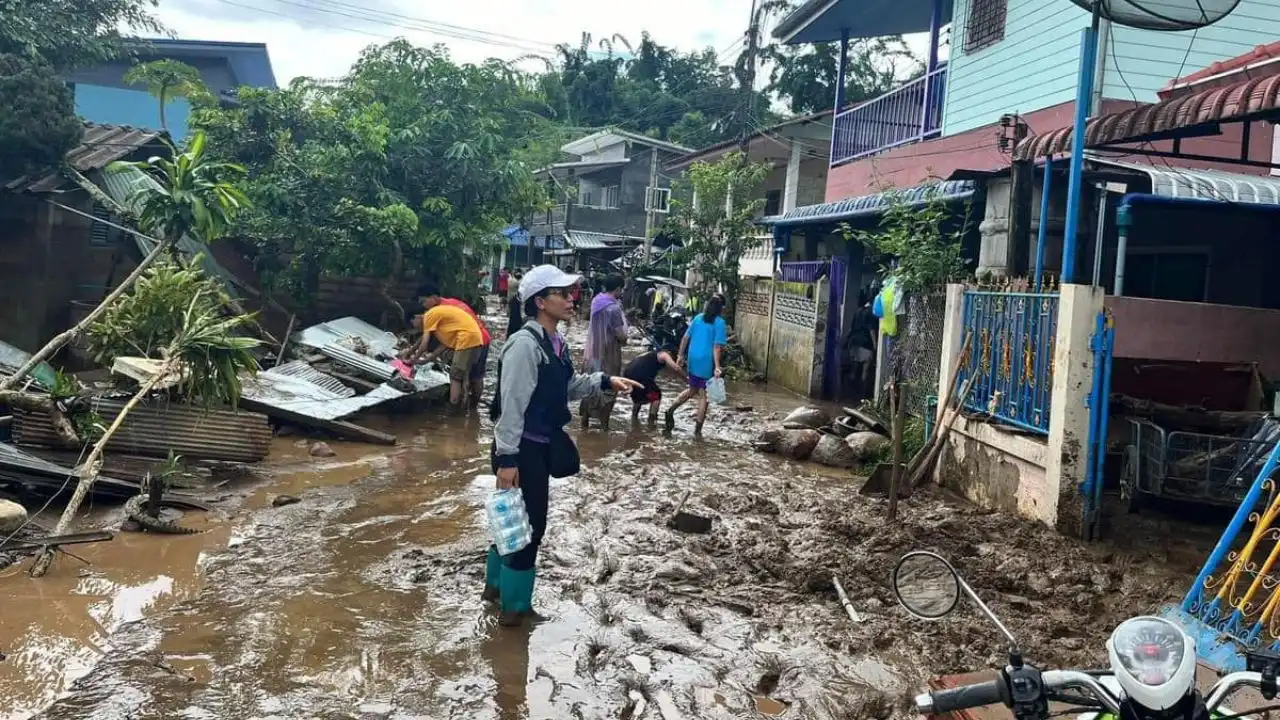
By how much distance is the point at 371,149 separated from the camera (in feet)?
49.6

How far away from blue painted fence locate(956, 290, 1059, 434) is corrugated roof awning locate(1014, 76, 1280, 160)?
4.54 ft

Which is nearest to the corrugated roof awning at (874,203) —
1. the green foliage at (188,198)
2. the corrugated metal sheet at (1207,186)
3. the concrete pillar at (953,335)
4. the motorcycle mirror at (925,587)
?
the concrete pillar at (953,335)

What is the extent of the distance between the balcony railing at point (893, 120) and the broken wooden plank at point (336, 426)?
9.36m

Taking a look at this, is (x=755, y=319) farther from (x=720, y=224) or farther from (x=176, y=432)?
(x=176, y=432)

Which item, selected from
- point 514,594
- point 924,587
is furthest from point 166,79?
point 924,587

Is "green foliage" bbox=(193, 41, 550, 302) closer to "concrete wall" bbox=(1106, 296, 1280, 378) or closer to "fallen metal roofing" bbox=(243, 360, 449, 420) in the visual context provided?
"fallen metal roofing" bbox=(243, 360, 449, 420)

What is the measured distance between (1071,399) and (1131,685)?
17.0 feet

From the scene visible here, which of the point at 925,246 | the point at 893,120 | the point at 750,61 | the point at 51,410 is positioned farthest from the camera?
the point at 750,61

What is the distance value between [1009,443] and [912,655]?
130 inches

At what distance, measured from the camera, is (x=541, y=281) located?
5105mm

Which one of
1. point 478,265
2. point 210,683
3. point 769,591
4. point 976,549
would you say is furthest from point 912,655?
point 478,265

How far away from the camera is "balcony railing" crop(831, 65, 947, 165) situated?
14891 mm

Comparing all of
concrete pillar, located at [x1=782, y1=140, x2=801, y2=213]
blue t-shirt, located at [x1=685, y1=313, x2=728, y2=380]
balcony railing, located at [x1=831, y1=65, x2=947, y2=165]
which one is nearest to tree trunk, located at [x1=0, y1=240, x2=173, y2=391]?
blue t-shirt, located at [x1=685, y1=313, x2=728, y2=380]

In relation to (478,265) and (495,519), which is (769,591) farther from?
(478,265)
